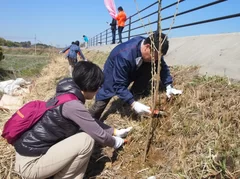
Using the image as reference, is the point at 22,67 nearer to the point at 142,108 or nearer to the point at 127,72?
the point at 127,72

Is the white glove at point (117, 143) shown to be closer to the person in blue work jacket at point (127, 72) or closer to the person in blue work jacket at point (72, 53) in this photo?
the person in blue work jacket at point (127, 72)

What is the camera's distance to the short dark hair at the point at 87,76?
6.22 ft

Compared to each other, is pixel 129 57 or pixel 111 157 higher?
pixel 129 57

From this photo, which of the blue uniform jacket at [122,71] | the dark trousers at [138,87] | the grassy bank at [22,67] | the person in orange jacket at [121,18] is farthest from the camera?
the grassy bank at [22,67]

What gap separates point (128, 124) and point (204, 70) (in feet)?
4.01

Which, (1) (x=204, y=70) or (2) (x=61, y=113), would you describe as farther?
(1) (x=204, y=70)

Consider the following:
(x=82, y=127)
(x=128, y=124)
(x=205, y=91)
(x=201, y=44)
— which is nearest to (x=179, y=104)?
(x=205, y=91)

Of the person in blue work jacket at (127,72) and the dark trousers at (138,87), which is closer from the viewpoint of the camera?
the person in blue work jacket at (127,72)

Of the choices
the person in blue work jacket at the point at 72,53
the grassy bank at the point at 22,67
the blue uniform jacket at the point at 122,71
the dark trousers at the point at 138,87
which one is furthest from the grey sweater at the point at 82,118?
the person in blue work jacket at the point at 72,53

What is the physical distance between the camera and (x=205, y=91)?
7.85ft

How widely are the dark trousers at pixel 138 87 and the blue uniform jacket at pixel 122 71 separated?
9 centimetres

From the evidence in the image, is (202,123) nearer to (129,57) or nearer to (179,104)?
(179,104)

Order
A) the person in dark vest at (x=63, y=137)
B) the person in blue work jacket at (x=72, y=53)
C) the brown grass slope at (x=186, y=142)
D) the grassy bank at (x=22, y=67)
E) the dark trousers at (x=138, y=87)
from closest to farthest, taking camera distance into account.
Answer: the brown grass slope at (x=186, y=142) → the person in dark vest at (x=63, y=137) → the dark trousers at (x=138, y=87) → the person in blue work jacket at (x=72, y=53) → the grassy bank at (x=22, y=67)

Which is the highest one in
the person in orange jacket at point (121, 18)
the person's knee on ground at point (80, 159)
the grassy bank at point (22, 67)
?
the person in orange jacket at point (121, 18)
